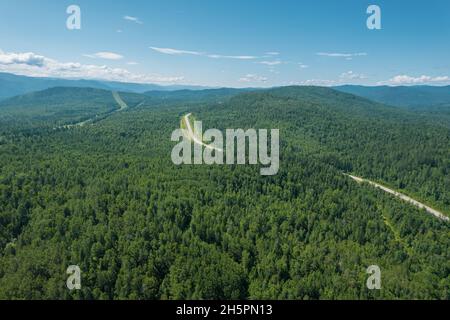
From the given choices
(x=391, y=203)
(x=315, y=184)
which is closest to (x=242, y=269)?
(x=315, y=184)

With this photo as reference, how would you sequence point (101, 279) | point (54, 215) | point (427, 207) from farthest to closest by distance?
point (427, 207), point (54, 215), point (101, 279)

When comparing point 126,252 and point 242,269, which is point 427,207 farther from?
point 126,252

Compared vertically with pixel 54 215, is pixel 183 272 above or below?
below

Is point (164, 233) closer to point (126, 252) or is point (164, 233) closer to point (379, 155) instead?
point (126, 252)

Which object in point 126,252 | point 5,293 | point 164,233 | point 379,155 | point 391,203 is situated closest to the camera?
point 5,293
